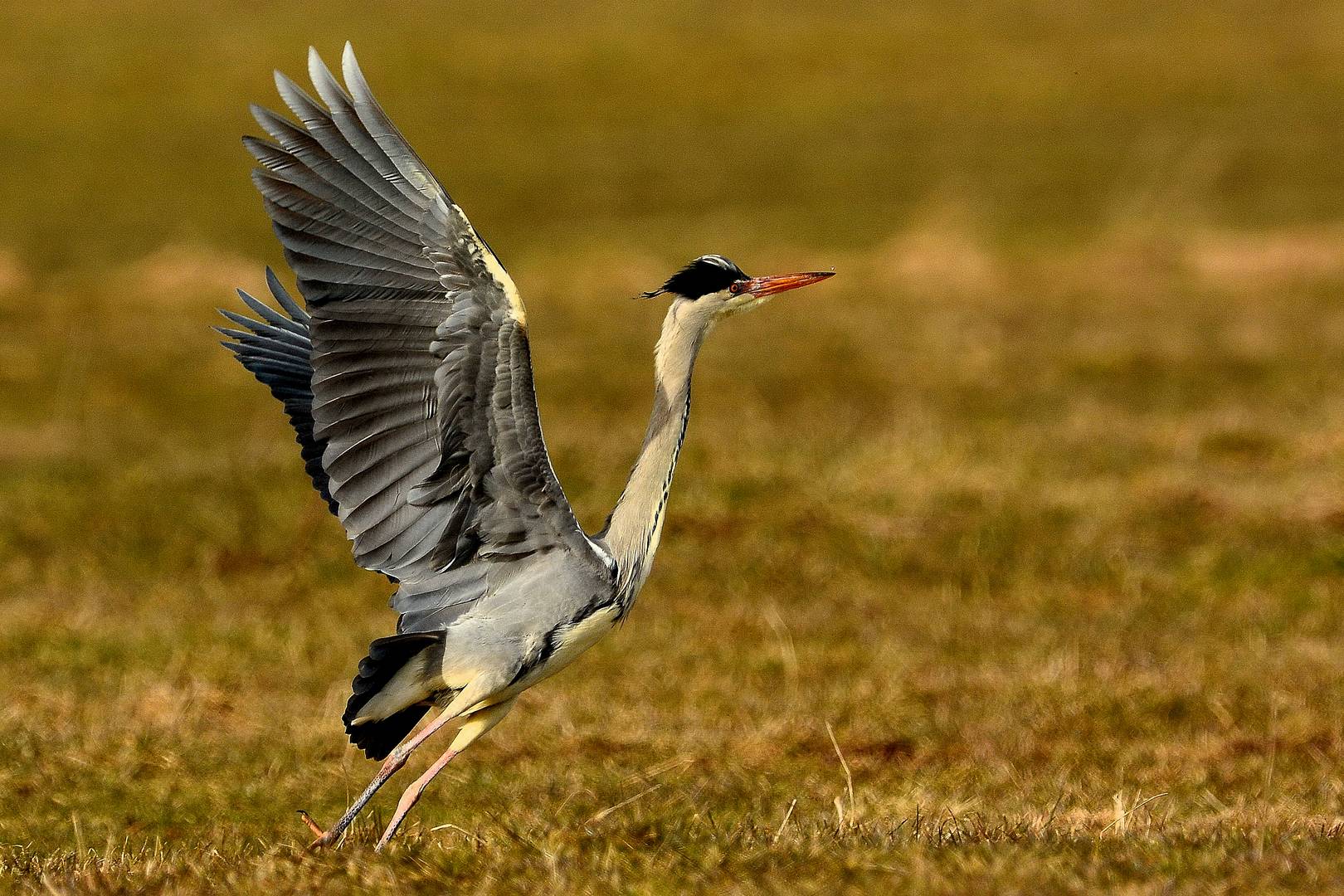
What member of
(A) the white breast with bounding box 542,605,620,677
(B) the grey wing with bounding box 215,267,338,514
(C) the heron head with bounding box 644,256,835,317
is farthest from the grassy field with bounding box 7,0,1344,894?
(C) the heron head with bounding box 644,256,835,317

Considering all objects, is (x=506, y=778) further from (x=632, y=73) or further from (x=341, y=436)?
(x=632, y=73)

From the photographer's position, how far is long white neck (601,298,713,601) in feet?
19.2

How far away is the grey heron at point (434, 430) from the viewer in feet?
17.4

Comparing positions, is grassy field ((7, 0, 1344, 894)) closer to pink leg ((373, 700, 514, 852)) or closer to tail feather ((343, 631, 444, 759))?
pink leg ((373, 700, 514, 852))

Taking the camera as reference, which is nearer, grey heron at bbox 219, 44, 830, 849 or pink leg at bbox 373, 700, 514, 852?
grey heron at bbox 219, 44, 830, 849

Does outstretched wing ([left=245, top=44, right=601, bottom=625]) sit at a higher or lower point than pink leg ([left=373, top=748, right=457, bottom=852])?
higher

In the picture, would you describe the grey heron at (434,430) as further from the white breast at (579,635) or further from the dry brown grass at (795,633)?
the dry brown grass at (795,633)

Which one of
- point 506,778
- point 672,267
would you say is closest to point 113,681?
point 506,778

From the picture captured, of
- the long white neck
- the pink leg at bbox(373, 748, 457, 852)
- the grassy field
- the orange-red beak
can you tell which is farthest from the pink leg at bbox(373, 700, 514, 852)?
Answer: the orange-red beak

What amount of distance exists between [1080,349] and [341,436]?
10721 millimetres

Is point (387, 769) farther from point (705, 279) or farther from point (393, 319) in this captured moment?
point (705, 279)

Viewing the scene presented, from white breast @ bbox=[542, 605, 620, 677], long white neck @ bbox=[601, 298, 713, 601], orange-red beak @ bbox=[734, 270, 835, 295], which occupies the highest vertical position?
orange-red beak @ bbox=[734, 270, 835, 295]

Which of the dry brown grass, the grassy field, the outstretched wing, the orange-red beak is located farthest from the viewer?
the orange-red beak

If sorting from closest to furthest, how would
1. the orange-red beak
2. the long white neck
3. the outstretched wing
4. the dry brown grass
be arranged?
the dry brown grass
the outstretched wing
the long white neck
the orange-red beak
